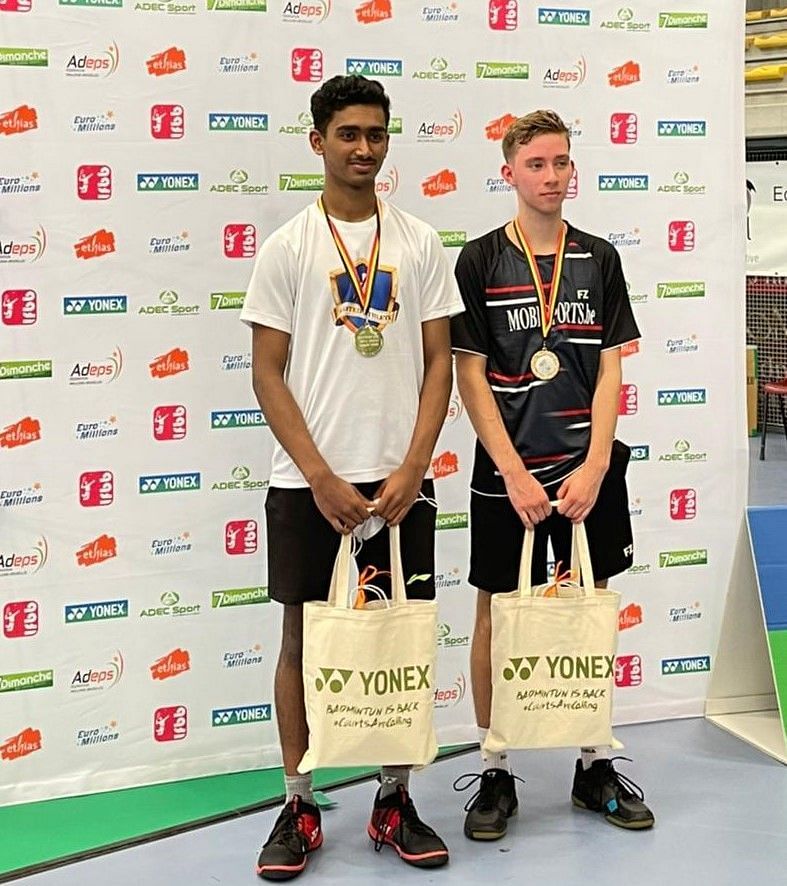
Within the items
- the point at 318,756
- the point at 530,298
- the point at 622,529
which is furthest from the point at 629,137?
the point at 318,756

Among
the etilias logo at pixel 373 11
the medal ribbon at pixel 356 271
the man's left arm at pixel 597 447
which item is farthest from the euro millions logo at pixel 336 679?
the etilias logo at pixel 373 11

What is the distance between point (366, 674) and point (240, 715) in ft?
3.20

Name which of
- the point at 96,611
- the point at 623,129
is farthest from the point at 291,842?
the point at 623,129

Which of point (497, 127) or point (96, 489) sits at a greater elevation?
point (497, 127)

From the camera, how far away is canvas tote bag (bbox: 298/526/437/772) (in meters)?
2.87

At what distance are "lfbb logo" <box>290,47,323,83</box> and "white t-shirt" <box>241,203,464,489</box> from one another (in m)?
0.76

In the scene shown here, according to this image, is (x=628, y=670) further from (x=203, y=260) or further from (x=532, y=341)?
(x=203, y=260)

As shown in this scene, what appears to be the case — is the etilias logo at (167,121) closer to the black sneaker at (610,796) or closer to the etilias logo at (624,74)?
the etilias logo at (624,74)

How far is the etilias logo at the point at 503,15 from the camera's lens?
3.74m

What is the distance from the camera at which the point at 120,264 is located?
3.47 metres

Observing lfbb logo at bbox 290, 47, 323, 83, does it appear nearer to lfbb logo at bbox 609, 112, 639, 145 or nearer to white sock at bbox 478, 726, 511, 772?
lfbb logo at bbox 609, 112, 639, 145

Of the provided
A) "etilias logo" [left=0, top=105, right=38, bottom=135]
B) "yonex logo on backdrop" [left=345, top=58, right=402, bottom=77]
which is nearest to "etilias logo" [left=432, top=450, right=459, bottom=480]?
"yonex logo on backdrop" [left=345, top=58, right=402, bottom=77]

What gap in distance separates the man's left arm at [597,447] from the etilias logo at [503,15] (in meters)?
1.15

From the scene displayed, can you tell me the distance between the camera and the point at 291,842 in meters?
3.01
